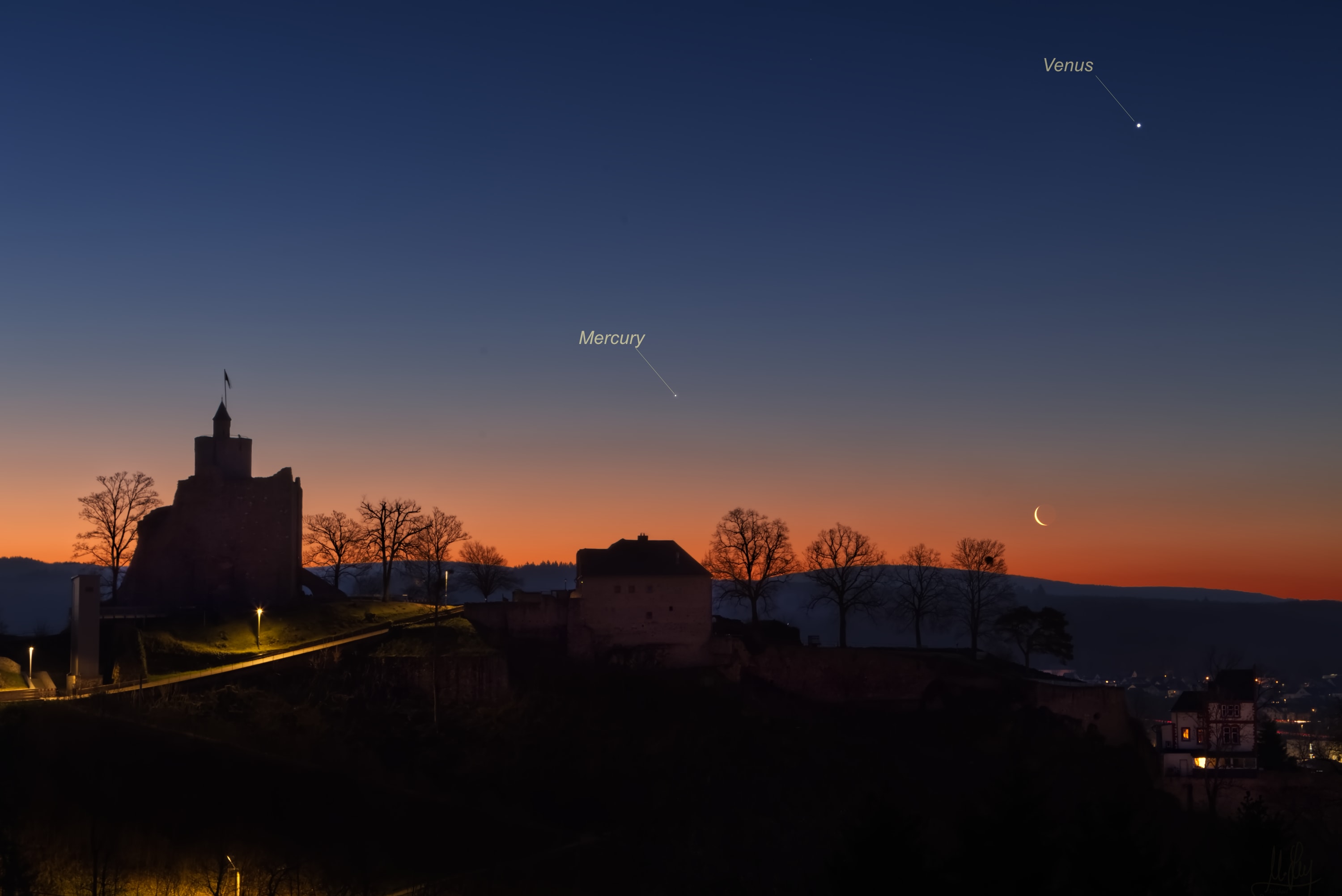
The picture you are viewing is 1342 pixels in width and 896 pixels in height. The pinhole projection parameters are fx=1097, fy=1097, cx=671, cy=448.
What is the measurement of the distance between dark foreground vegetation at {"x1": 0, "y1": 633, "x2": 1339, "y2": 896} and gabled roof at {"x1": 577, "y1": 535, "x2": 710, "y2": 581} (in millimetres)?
5280

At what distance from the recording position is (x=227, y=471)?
60.5 meters

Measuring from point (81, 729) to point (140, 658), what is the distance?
8421 mm

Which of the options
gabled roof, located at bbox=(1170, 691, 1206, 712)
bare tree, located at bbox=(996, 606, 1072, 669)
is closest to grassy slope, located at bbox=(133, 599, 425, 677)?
bare tree, located at bbox=(996, 606, 1072, 669)

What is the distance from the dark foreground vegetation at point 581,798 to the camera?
30250 millimetres

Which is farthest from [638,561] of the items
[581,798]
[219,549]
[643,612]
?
[219,549]

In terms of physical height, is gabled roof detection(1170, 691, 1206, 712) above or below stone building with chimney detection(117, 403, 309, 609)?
below

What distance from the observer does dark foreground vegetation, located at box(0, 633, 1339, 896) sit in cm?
3025

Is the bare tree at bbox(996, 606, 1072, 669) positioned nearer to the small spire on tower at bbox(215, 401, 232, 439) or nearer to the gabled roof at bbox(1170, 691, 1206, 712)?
the gabled roof at bbox(1170, 691, 1206, 712)

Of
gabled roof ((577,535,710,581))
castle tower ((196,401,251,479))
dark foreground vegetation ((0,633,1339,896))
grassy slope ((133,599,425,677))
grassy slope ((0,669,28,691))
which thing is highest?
Result: castle tower ((196,401,251,479))

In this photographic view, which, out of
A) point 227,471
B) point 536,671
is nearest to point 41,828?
point 536,671

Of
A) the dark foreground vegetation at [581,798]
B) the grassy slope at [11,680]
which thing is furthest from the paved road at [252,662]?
the grassy slope at [11,680]

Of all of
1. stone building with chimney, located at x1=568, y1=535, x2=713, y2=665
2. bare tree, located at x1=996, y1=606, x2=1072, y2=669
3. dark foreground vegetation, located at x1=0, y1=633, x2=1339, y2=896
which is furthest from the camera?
bare tree, located at x1=996, y1=606, x2=1072, y2=669

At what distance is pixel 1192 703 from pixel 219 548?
55.1 meters

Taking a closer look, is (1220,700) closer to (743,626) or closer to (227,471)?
(743,626)
